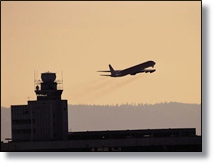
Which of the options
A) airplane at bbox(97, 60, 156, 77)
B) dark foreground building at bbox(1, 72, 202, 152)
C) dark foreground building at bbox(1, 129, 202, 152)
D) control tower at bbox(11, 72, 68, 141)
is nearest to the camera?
airplane at bbox(97, 60, 156, 77)

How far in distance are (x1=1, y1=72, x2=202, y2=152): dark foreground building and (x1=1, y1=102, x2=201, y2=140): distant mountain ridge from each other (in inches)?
10.4

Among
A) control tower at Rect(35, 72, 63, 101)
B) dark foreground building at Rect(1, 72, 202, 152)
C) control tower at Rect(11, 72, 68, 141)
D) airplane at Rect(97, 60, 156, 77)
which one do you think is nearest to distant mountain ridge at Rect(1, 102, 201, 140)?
dark foreground building at Rect(1, 72, 202, 152)

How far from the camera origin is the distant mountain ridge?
79.0ft

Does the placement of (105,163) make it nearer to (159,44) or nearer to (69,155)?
(69,155)

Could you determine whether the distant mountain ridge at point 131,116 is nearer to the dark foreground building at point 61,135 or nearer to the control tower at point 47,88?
the dark foreground building at point 61,135

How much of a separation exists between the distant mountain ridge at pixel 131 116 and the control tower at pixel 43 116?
606 millimetres

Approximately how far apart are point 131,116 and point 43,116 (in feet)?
9.26

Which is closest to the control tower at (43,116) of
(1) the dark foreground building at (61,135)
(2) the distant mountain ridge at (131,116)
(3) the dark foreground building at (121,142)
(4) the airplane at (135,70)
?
(1) the dark foreground building at (61,135)

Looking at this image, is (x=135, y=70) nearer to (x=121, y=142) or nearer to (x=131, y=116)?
(x=131, y=116)

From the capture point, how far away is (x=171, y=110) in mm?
24109

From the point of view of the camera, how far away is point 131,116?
2436 centimetres

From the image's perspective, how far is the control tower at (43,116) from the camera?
25.5 meters

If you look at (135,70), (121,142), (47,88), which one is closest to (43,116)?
(47,88)

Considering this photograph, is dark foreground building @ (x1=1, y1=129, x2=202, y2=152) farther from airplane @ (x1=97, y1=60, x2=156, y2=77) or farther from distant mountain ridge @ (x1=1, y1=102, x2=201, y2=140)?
airplane @ (x1=97, y1=60, x2=156, y2=77)
